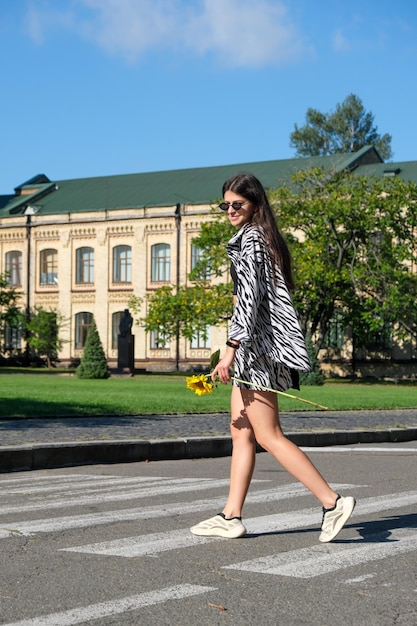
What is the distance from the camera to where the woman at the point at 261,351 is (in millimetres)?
7008

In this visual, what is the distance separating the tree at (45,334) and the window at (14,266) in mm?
3955

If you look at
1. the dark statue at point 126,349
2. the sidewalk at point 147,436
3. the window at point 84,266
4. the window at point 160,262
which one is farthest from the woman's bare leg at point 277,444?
the window at point 84,266

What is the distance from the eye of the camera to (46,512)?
27.5 feet

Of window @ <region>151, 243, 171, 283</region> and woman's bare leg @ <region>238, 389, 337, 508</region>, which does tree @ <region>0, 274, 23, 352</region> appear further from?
woman's bare leg @ <region>238, 389, 337, 508</region>

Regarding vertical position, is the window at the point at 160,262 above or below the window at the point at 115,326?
above

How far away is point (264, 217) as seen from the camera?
284 inches

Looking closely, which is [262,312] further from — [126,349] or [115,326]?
[115,326]

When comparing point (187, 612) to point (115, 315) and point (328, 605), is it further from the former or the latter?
→ point (115, 315)

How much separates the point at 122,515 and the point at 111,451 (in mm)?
5397

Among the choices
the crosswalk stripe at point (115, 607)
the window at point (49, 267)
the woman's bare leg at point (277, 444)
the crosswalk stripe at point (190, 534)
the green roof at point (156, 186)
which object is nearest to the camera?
the crosswalk stripe at point (115, 607)

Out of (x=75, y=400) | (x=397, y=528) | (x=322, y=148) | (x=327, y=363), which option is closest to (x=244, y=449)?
(x=397, y=528)

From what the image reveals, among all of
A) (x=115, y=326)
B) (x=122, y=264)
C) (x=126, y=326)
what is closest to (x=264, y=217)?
(x=126, y=326)

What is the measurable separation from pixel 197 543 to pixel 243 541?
0.30 meters

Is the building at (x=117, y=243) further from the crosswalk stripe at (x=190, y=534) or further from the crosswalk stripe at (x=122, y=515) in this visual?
the crosswalk stripe at (x=190, y=534)
